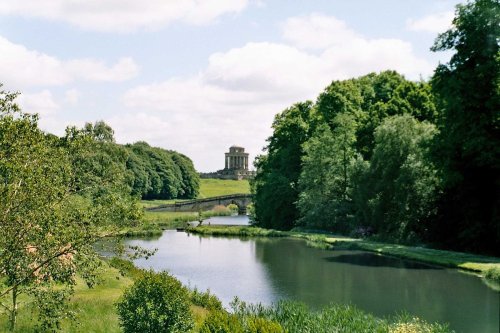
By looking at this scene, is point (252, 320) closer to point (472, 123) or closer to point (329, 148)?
point (472, 123)

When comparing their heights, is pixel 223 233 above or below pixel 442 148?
below

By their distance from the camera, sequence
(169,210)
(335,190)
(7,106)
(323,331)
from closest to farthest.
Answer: (7,106) < (323,331) < (335,190) < (169,210)

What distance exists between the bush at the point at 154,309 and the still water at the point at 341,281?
9.33m

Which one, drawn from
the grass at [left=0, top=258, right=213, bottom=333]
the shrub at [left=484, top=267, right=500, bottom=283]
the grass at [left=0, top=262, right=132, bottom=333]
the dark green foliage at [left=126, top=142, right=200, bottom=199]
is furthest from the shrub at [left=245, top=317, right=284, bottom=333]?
the dark green foliage at [left=126, top=142, right=200, bottom=199]

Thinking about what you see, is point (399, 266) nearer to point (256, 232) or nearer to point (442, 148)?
point (442, 148)

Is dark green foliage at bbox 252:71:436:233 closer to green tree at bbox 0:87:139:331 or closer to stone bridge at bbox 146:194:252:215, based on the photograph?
stone bridge at bbox 146:194:252:215

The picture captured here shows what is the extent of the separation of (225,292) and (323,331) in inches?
580

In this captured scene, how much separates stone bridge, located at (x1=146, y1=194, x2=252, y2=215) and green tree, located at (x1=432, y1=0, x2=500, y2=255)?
82276 mm

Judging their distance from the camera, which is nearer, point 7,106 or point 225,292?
point 7,106

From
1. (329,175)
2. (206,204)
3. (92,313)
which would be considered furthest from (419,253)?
(206,204)

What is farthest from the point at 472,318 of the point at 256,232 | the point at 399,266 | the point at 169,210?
the point at 169,210

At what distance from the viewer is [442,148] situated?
43.2 m

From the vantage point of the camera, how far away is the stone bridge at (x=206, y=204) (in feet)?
410

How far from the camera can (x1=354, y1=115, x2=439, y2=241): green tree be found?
1967 inches
